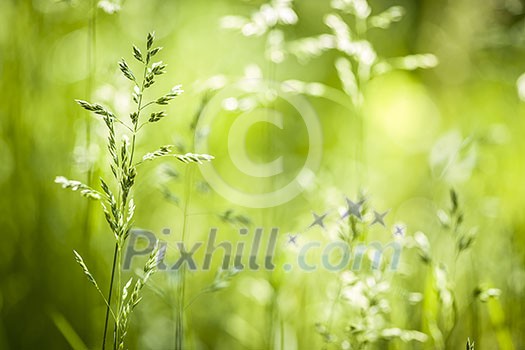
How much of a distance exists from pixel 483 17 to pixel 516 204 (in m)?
0.87

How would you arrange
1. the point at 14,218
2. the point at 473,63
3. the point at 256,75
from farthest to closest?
1. the point at 473,63
2. the point at 14,218
3. the point at 256,75

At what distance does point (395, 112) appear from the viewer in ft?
12.6

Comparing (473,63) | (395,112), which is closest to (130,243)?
(395,112)

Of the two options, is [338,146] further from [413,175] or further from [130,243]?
[130,243]
